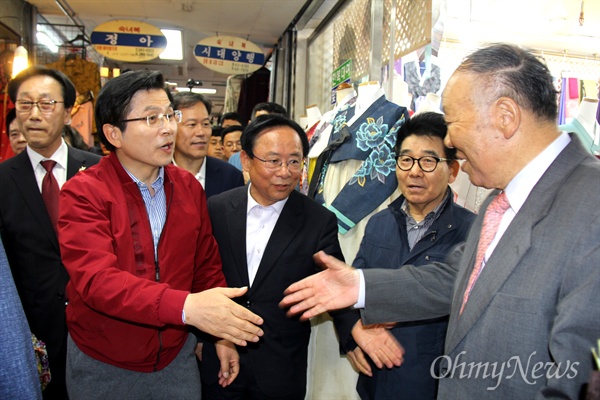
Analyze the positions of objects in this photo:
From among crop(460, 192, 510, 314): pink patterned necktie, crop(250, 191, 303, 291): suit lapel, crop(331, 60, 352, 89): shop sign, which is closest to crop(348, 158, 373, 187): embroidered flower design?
crop(250, 191, 303, 291): suit lapel

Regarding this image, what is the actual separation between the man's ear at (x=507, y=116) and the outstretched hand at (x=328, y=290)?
0.72 m

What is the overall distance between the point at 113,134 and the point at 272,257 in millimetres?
870

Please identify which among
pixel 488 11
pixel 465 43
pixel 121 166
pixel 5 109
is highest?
pixel 488 11

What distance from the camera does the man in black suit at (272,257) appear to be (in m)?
2.21

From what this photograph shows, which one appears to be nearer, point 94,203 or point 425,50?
point 94,203

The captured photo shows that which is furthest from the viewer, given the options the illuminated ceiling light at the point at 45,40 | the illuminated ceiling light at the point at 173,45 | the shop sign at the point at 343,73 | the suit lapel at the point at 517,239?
the illuminated ceiling light at the point at 173,45

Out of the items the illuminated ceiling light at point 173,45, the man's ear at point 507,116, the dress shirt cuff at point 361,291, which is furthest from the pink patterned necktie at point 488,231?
the illuminated ceiling light at point 173,45

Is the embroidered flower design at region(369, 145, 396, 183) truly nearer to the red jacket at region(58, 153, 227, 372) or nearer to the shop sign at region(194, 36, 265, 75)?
the red jacket at region(58, 153, 227, 372)

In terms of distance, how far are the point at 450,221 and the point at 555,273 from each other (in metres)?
0.95

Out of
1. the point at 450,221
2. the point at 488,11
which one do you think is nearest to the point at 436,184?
the point at 450,221

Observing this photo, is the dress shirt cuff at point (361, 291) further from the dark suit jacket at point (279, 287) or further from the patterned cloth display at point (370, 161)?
the patterned cloth display at point (370, 161)

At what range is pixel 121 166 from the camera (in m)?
1.86

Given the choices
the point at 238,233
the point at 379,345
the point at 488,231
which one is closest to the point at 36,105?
the point at 238,233

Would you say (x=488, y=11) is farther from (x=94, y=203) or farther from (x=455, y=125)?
(x=94, y=203)
